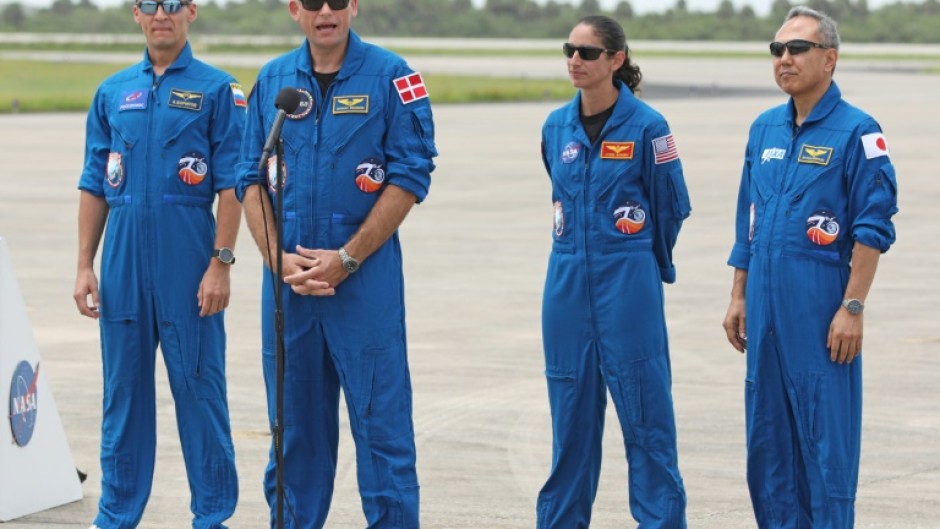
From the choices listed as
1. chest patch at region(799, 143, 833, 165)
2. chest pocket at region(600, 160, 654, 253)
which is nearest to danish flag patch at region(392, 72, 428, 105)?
chest pocket at region(600, 160, 654, 253)

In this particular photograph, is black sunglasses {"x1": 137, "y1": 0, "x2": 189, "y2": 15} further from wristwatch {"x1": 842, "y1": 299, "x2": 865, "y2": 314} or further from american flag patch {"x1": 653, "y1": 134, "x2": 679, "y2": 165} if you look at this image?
wristwatch {"x1": 842, "y1": 299, "x2": 865, "y2": 314}

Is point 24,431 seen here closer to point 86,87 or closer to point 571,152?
point 571,152

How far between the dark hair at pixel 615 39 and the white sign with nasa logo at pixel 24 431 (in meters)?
2.75

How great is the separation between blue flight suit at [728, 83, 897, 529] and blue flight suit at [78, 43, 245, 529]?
79.9 inches

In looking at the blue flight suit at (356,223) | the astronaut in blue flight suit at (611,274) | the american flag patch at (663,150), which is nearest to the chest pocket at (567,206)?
the astronaut in blue flight suit at (611,274)

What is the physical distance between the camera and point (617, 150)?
235 inches

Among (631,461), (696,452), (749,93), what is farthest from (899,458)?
(749,93)

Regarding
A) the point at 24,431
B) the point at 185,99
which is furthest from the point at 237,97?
the point at 24,431

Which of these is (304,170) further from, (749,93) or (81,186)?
(749,93)

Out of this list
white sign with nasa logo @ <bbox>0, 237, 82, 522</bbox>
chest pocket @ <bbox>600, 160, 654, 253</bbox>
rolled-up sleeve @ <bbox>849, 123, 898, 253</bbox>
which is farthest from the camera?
white sign with nasa logo @ <bbox>0, 237, 82, 522</bbox>

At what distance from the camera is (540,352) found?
10.9 meters

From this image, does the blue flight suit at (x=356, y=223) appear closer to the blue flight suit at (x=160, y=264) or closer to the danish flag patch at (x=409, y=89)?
the danish flag patch at (x=409, y=89)

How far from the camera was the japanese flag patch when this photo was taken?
5.66 m

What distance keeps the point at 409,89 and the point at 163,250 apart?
1.17m
